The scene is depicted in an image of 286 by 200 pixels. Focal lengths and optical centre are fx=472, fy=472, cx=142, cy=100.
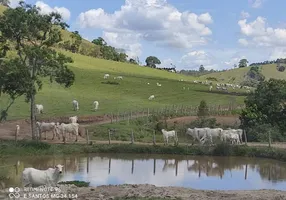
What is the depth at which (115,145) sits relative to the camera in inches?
1358

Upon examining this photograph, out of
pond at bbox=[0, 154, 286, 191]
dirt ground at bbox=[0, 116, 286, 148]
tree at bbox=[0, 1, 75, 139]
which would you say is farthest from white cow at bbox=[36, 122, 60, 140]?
pond at bbox=[0, 154, 286, 191]

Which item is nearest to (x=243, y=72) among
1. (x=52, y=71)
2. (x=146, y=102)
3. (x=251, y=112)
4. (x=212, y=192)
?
(x=146, y=102)

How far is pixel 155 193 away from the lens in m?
18.0

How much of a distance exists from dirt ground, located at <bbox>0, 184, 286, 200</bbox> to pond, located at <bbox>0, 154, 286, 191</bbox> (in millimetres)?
4014

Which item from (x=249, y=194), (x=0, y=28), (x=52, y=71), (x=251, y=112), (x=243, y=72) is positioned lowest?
(x=249, y=194)

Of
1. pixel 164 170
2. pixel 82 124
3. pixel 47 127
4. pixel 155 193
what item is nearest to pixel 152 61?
pixel 82 124

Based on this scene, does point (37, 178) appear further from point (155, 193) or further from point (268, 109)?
point (268, 109)

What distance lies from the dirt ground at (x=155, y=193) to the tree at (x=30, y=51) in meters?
16.0

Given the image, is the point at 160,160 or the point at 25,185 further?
the point at 160,160

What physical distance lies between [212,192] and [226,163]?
40.6 feet

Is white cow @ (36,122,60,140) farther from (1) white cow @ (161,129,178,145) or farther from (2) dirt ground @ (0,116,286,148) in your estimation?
(1) white cow @ (161,129,178,145)

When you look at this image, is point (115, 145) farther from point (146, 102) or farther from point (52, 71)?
point (146, 102)

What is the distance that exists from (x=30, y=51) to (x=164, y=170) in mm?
12847

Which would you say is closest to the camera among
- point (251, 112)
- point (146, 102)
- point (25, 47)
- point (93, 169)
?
point (93, 169)
